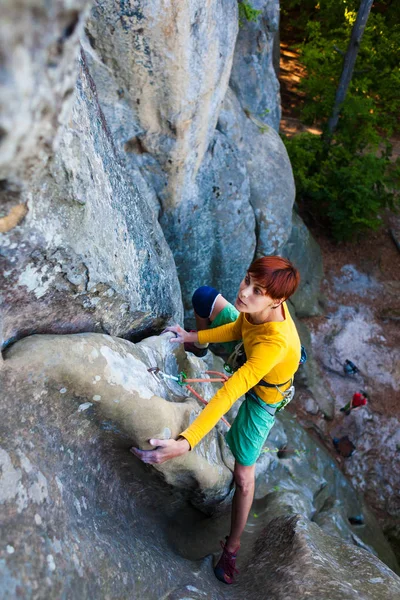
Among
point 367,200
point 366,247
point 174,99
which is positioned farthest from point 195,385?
point 366,247

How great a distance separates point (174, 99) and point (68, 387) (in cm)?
388

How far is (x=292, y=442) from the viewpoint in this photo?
7438 mm

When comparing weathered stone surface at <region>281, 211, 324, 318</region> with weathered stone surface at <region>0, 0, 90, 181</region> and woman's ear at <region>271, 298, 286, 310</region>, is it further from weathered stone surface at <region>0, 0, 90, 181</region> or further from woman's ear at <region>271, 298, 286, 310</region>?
weathered stone surface at <region>0, 0, 90, 181</region>

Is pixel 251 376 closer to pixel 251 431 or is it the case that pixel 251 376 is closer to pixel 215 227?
pixel 251 431

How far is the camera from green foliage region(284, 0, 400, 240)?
12133 mm

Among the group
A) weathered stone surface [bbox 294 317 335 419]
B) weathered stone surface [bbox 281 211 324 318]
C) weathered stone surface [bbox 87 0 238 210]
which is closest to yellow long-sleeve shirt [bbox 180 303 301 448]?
weathered stone surface [bbox 87 0 238 210]

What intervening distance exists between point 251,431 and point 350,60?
1153 cm

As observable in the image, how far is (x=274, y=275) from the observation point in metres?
2.93

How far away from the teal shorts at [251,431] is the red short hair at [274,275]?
106 centimetres

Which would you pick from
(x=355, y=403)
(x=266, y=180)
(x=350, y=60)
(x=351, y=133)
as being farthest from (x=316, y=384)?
(x=350, y=60)

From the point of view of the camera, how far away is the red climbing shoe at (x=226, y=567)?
352cm

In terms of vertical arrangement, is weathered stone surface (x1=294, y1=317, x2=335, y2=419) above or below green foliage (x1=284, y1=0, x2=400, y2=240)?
below

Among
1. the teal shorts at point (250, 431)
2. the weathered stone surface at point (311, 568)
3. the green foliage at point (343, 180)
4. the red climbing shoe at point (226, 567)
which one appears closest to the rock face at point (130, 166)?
the teal shorts at point (250, 431)

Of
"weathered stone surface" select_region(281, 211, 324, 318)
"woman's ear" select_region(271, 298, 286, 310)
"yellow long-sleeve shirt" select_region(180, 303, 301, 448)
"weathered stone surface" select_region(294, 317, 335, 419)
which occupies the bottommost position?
"weathered stone surface" select_region(294, 317, 335, 419)
